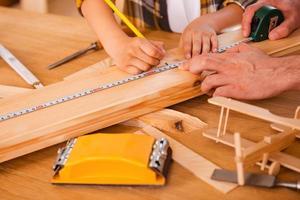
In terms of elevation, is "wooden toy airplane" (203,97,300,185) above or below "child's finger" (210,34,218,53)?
below

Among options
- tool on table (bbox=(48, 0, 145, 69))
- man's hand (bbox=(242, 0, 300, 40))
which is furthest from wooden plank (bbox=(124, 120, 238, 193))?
man's hand (bbox=(242, 0, 300, 40))

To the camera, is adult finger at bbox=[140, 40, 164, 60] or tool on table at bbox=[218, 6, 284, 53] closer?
adult finger at bbox=[140, 40, 164, 60]

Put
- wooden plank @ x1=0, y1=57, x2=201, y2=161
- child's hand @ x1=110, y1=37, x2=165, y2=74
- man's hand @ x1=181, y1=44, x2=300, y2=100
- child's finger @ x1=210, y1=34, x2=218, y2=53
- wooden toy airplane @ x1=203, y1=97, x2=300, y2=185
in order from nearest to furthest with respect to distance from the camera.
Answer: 1. wooden toy airplane @ x1=203, y1=97, x2=300, y2=185
2. wooden plank @ x1=0, y1=57, x2=201, y2=161
3. man's hand @ x1=181, y1=44, x2=300, y2=100
4. child's hand @ x1=110, y1=37, x2=165, y2=74
5. child's finger @ x1=210, y1=34, x2=218, y2=53

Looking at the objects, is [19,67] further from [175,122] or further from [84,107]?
[175,122]

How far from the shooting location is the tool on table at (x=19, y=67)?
129 centimetres

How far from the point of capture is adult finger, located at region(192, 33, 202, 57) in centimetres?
130

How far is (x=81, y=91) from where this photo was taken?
1.13 m

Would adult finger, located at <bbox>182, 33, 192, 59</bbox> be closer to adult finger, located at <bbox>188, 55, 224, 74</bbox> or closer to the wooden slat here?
adult finger, located at <bbox>188, 55, 224, 74</bbox>

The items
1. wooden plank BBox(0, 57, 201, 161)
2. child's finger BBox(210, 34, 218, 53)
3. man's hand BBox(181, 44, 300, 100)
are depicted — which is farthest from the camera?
child's finger BBox(210, 34, 218, 53)

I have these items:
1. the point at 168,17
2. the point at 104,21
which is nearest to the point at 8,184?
the point at 104,21

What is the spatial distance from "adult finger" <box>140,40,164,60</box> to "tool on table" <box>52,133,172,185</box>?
1.25 ft

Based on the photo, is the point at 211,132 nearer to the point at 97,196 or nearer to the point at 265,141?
the point at 265,141

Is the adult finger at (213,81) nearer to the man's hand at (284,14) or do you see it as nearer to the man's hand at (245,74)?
the man's hand at (245,74)

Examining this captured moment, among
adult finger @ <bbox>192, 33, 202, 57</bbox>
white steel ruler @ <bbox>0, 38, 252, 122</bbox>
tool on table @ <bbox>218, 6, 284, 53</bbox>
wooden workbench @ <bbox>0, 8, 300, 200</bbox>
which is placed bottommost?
wooden workbench @ <bbox>0, 8, 300, 200</bbox>
